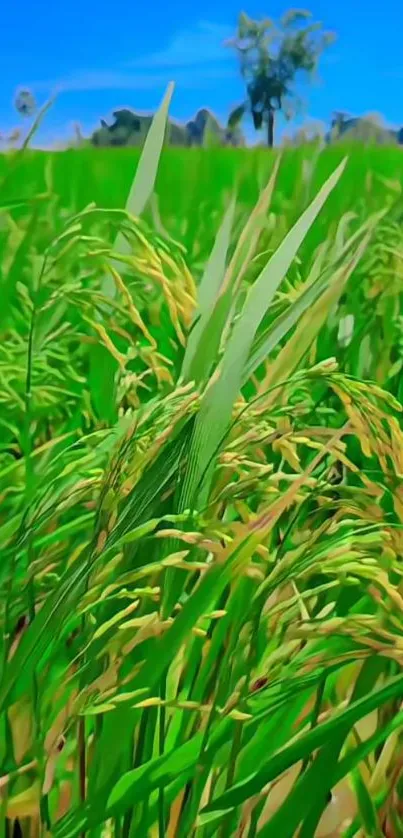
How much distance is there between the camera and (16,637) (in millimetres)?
771

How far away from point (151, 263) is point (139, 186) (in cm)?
29

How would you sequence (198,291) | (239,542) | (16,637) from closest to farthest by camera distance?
(239,542) → (198,291) → (16,637)

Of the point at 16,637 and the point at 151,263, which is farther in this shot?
the point at 16,637

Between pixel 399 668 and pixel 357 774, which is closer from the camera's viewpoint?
pixel 357 774

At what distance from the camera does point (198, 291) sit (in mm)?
602

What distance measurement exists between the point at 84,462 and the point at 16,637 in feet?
1.10

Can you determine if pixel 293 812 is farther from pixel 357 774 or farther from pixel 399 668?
pixel 399 668

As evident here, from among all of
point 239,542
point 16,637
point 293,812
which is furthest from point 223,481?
point 16,637

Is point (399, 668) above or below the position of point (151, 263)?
below

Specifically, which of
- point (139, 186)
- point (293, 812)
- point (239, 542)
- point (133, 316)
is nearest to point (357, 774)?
point (293, 812)

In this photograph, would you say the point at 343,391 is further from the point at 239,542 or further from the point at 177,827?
the point at 177,827

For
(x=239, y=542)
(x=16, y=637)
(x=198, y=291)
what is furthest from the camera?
(x=16, y=637)

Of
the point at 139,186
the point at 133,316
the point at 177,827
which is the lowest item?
the point at 177,827

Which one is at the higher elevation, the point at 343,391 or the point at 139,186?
the point at 139,186
